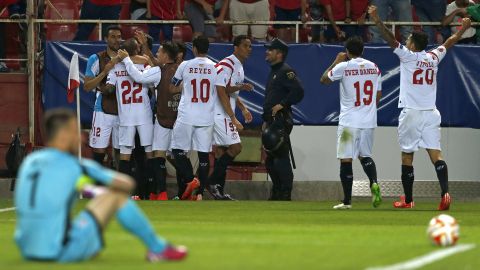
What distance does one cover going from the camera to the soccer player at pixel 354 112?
70.5 feet

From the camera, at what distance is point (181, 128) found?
76.6 ft

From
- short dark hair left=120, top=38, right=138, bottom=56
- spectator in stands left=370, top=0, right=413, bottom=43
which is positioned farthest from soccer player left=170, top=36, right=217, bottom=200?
spectator in stands left=370, top=0, right=413, bottom=43

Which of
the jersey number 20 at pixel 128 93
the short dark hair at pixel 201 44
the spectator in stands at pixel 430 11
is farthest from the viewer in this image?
the spectator in stands at pixel 430 11

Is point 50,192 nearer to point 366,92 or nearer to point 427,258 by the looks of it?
point 427,258

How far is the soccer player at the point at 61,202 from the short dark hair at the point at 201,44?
485 inches

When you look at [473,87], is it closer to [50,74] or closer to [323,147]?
[323,147]

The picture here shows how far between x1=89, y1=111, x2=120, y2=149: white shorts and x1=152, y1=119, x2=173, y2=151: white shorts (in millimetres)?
662

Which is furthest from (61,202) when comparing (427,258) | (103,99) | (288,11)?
(288,11)

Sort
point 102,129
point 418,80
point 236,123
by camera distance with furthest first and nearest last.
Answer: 1. point 102,129
2. point 236,123
3. point 418,80

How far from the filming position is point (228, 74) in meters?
23.3

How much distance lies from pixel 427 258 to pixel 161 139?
39.1 feet

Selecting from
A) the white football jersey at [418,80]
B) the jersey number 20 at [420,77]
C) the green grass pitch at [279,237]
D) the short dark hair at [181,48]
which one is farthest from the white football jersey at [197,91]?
the jersey number 20 at [420,77]

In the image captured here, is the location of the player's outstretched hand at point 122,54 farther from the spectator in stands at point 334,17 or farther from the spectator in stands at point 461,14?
the spectator in stands at point 461,14

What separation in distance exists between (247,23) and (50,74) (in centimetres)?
367
